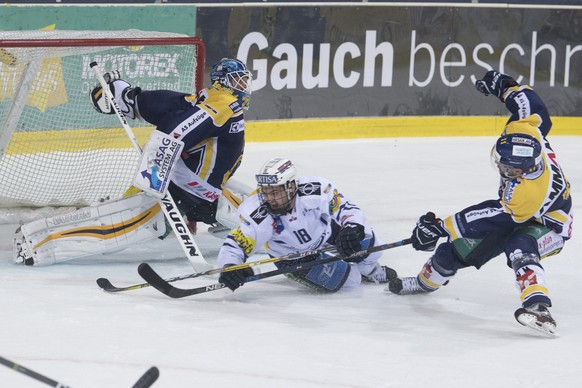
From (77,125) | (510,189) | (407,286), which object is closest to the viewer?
(510,189)

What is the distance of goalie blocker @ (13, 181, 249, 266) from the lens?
4891mm

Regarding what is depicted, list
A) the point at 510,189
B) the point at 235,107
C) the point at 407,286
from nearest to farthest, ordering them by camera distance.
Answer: the point at 510,189 < the point at 407,286 < the point at 235,107

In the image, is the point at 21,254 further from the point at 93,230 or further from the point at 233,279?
the point at 233,279

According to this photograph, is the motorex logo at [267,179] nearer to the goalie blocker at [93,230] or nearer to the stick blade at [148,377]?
the goalie blocker at [93,230]

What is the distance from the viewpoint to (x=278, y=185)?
427cm

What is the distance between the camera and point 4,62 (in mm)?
5098

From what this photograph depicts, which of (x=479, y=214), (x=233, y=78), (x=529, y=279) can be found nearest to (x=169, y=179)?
(x=233, y=78)

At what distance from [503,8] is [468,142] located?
3.18 feet

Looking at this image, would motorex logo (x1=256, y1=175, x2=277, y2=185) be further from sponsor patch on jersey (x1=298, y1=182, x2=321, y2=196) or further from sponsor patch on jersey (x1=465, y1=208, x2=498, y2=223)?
sponsor patch on jersey (x1=465, y1=208, x2=498, y2=223)

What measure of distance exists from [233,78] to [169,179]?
0.49 m


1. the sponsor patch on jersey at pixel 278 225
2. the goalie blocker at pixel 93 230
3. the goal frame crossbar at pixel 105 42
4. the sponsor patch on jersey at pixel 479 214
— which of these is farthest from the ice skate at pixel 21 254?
the sponsor patch on jersey at pixel 479 214

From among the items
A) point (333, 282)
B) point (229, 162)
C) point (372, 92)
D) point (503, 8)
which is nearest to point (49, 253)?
point (229, 162)

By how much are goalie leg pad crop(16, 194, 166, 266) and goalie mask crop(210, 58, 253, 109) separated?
56 centimetres

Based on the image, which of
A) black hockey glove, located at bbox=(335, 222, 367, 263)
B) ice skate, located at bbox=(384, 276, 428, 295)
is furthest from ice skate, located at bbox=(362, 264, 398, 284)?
black hockey glove, located at bbox=(335, 222, 367, 263)
